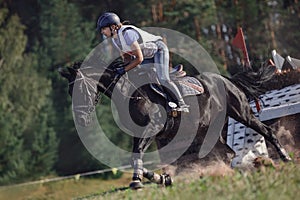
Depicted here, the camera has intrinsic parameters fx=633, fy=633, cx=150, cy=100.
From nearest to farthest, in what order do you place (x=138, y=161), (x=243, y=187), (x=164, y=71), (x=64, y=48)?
1. (x=243, y=187)
2. (x=138, y=161)
3. (x=164, y=71)
4. (x=64, y=48)

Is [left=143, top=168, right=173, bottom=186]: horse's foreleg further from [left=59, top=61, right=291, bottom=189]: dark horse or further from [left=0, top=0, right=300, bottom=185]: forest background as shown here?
[left=0, top=0, right=300, bottom=185]: forest background

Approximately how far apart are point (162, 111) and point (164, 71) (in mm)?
599

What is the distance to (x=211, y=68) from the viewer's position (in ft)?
99.9

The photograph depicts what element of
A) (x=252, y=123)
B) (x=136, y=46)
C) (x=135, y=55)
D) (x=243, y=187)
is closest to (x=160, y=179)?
(x=135, y=55)

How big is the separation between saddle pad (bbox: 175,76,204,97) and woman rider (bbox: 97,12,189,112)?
227 mm

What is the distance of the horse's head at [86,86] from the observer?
8664mm

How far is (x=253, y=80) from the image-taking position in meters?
11.2

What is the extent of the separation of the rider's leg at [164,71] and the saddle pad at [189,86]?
23 centimetres

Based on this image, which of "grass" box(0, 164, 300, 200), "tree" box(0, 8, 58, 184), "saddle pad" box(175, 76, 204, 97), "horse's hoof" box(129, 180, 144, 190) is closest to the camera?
"grass" box(0, 164, 300, 200)

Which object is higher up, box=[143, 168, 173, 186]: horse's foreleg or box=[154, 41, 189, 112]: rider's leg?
box=[154, 41, 189, 112]: rider's leg

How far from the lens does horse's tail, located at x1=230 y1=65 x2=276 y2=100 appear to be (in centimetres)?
1102

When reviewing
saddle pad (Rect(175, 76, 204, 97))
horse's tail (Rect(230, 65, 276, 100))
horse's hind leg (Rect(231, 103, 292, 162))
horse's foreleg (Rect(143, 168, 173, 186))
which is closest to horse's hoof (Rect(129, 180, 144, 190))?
horse's foreleg (Rect(143, 168, 173, 186))

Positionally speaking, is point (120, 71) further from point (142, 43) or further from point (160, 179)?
point (160, 179)

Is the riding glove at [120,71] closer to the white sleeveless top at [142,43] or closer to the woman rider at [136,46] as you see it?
the woman rider at [136,46]
